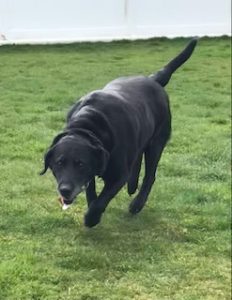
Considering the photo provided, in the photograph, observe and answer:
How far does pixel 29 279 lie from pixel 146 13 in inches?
73.0

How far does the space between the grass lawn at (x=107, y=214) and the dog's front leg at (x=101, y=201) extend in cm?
14

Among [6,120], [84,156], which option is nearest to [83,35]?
[84,156]

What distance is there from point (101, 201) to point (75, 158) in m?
0.30

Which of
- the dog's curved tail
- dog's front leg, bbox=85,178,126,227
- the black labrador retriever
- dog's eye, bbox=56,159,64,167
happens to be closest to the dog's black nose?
the black labrador retriever

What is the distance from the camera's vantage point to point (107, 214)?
9.14 feet

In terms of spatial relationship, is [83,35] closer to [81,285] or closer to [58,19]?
[58,19]

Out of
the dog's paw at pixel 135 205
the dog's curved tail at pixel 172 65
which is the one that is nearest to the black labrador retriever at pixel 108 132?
the dog's curved tail at pixel 172 65

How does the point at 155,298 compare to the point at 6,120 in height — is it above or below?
below

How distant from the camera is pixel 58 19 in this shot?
2.57ft

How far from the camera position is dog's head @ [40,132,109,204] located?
1004 mm

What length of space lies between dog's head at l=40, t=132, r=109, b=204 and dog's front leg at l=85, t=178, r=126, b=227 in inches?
9.7

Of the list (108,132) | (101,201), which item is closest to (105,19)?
(108,132)

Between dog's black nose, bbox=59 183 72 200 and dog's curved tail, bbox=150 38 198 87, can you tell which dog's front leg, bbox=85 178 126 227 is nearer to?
dog's curved tail, bbox=150 38 198 87

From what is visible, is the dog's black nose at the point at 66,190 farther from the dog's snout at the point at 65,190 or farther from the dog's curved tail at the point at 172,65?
the dog's curved tail at the point at 172,65
